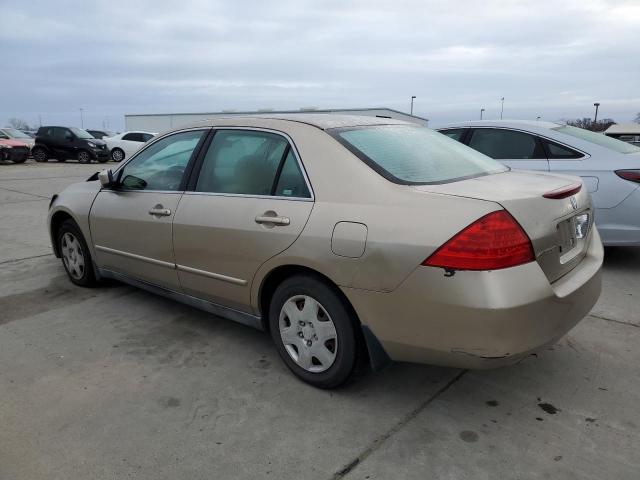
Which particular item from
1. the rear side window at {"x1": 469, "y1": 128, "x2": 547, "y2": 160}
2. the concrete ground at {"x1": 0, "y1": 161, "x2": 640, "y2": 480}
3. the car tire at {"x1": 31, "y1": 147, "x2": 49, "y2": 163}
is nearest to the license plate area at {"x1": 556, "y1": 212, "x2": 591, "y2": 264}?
the concrete ground at {"x1": 0, "y1": 161, "x2": 640, "y2": 480}

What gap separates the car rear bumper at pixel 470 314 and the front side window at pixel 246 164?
33.8 inches

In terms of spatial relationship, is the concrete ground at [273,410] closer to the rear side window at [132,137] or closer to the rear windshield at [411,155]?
the rear windshield at [411,155]

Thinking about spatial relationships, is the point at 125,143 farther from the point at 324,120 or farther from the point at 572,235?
the point at 572,235

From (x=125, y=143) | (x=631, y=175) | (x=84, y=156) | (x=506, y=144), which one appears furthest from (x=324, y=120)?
(x=125, y=143)

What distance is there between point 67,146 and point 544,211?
23423 millimetres

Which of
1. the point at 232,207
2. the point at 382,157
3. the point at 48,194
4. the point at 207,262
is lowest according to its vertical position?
the point at 48,194

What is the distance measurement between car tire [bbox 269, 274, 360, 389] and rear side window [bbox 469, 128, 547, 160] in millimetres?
3709

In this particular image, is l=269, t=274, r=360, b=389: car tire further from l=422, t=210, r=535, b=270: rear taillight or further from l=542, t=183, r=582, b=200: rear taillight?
l=542, t=183, r=582, b=200: rear taillight

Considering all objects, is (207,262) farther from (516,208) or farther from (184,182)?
(516,208)

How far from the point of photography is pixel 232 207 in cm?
321

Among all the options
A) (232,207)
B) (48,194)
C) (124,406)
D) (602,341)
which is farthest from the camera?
(48,194)

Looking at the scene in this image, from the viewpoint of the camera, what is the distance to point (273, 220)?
2941mm

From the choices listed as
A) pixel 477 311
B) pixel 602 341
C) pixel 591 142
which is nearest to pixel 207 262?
pixel 477 311

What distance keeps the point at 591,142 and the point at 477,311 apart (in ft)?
12.6
